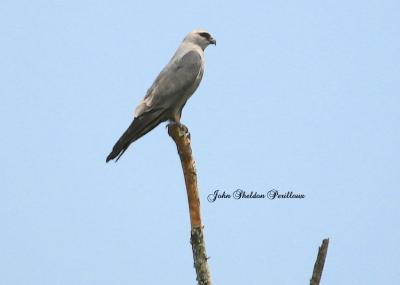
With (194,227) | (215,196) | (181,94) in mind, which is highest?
(181,94)

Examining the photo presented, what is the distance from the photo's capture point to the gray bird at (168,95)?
10.2 meters

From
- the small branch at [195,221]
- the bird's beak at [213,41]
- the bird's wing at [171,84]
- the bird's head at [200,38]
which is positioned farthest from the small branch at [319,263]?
the bird's beak at [213,41]

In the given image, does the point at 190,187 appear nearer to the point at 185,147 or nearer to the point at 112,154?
the point at 185,147

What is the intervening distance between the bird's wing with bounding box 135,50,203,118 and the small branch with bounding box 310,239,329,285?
15.0 feet

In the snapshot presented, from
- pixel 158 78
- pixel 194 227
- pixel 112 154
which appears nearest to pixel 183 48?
pixel 158 78

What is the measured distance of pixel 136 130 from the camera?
33.4 ft

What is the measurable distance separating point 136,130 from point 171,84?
3.22 ft

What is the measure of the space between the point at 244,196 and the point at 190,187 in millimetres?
2645

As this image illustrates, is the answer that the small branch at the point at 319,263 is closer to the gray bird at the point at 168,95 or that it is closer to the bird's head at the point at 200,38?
the gray bird at the point at 168,95

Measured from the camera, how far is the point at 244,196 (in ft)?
33.2

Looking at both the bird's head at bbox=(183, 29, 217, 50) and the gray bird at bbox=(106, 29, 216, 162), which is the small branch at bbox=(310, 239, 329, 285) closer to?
the gray bird at bbox=(106, 29, 216, 162)

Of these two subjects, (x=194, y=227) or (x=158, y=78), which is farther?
(x=158, y=78)

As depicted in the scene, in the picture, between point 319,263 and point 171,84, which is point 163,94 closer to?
point 171,84

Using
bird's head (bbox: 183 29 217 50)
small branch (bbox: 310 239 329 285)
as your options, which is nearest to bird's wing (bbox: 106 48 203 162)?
bird's head (bbox: 183 29 217 50)
